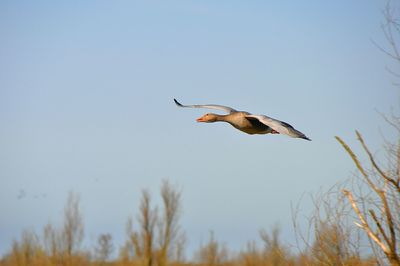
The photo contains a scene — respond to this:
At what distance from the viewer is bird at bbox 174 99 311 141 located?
9.91m

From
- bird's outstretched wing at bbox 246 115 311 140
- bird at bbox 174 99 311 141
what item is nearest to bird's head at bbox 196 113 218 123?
bird at bbox 174 99 311 141

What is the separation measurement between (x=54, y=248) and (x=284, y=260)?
28.0 m

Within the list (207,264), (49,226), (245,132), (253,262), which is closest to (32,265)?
(49,226)

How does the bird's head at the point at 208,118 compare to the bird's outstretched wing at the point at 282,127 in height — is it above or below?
above

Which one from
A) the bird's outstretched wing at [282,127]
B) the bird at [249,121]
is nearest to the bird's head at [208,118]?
the bird at [249,121]

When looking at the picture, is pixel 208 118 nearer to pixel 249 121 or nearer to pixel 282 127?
pixel 249 121

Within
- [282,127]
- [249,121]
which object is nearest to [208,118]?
[249,121]

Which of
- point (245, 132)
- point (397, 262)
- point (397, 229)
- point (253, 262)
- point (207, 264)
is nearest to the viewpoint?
point (397, 262)

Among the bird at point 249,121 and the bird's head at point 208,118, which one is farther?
the bird's head at point 208,118

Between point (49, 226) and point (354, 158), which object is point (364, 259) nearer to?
point (354, 158)

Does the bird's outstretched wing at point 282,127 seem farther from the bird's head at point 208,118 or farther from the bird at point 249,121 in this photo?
the bird's head at point 208,118

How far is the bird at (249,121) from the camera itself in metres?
9.91

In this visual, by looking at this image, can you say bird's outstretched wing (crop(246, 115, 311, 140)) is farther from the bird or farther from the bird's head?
the bird's head

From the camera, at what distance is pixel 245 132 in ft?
38.1
